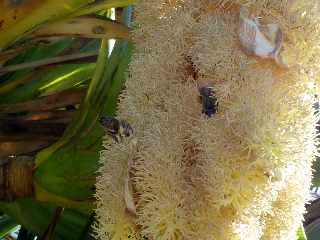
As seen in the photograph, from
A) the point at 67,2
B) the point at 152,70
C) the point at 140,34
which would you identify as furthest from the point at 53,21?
the point at 152,70

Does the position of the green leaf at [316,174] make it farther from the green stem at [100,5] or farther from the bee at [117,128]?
the bee at [117,128]

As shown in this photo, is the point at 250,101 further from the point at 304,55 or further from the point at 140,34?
the point at 140,34

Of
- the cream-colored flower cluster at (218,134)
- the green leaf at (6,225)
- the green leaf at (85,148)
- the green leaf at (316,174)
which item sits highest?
the cream-colored flower cluster at (218,134)

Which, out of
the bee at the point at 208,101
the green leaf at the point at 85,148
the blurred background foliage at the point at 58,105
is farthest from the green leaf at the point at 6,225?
the bee at the point at 208,101

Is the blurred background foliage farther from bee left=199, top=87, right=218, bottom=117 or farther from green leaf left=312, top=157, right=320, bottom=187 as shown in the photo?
bee left=199, top=87, right=218, bottom=117

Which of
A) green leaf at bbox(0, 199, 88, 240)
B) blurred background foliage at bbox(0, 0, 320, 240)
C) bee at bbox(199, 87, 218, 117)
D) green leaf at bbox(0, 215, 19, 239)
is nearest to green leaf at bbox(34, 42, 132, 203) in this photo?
blurred background foliage at bbox(0, 0, 320, 240)

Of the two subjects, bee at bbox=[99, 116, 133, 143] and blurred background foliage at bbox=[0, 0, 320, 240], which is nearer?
bee at bbox=[99, 116, 133, 143]

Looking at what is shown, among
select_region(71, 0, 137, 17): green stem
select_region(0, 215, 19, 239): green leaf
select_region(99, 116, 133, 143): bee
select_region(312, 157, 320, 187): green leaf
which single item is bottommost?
select_region(0, 215, 19, 239): green leaf

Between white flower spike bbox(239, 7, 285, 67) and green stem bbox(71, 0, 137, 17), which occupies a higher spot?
white flower spike bbox(239, 7, 285, 67)
